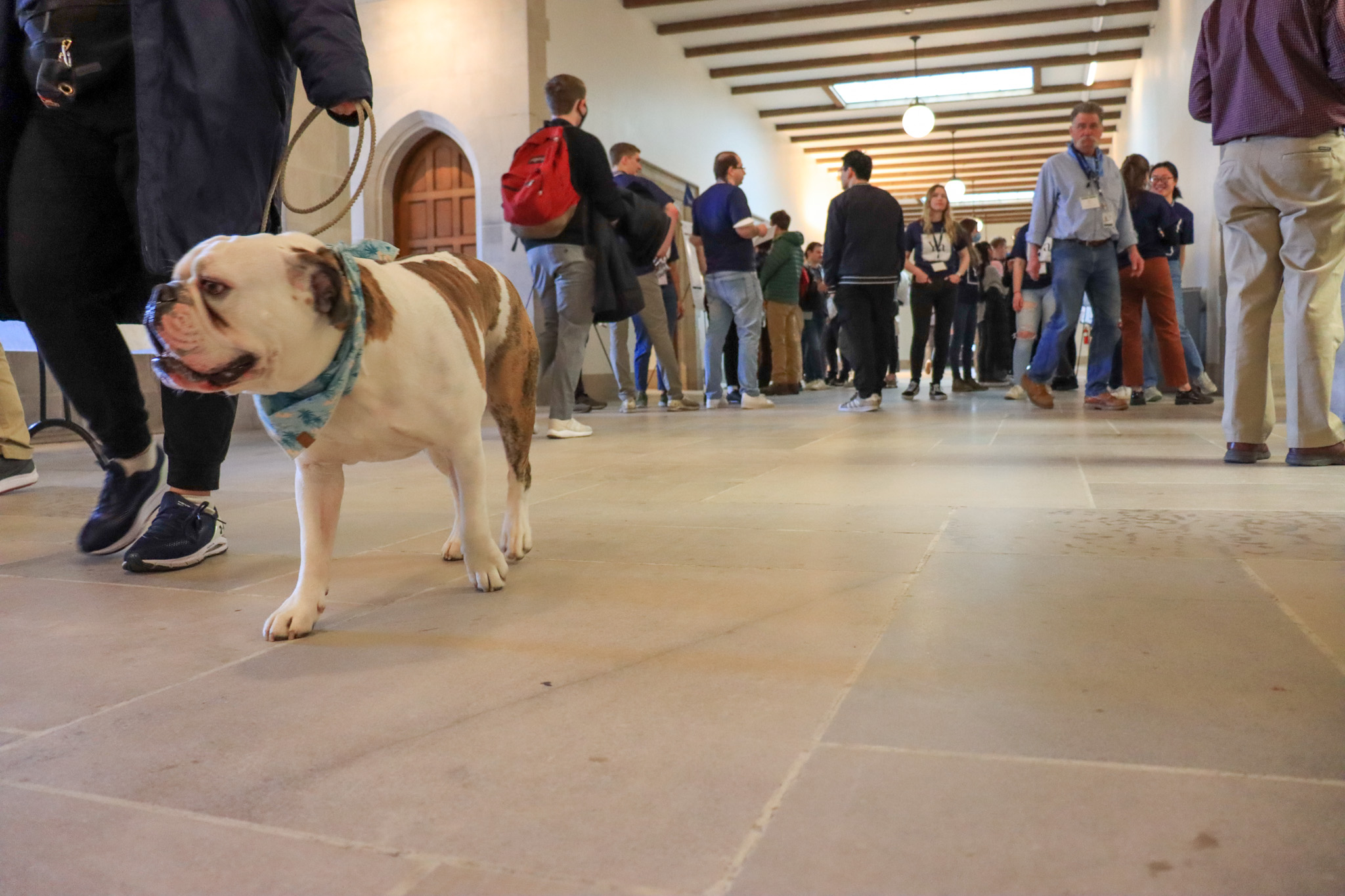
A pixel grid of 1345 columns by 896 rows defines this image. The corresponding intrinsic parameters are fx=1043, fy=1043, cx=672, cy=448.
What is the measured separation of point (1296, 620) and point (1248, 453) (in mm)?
2361

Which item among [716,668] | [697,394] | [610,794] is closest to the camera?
[610,794]

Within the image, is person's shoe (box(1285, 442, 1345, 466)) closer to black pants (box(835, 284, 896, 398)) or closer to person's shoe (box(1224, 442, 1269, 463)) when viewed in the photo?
person's shoe (box(1224, 442, 1269, 463))

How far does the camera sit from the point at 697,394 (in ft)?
37.1

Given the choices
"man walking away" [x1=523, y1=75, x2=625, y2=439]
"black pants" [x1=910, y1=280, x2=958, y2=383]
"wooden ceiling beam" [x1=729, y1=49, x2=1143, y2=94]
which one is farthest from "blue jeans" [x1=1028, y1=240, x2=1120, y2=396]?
"wooden ceiling beam" [x1=729, y1=49, x2=1143, y2=94]

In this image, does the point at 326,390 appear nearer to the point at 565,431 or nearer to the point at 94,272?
the point at 94,272

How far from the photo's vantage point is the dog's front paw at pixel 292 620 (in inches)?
70.0

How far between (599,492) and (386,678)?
1.99m

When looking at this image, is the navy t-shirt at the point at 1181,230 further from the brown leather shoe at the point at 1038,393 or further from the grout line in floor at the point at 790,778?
the grout line in floor at the point at 790,778

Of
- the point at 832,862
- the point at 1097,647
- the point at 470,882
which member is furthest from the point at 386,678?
the point at 1097,647

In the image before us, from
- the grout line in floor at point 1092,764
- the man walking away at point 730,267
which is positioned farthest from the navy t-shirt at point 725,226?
the grout line in floor at point 1092,764

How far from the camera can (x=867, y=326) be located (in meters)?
7.35

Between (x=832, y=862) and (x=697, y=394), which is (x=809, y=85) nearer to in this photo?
(x=697, y=394)

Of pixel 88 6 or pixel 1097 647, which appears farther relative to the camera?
pixel 88 6

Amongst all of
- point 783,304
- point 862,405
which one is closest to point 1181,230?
point 862,405
